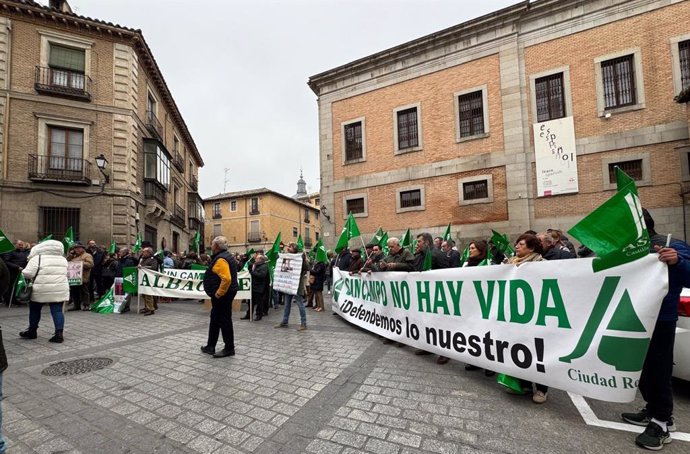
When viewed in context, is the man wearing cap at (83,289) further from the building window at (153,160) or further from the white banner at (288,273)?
the building window at (153,160)

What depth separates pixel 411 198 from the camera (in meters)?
18.3

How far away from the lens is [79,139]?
55.1 feet

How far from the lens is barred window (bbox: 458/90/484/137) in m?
16.9

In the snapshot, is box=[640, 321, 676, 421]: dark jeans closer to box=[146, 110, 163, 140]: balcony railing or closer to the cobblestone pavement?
Answer: the cobblestone pavement

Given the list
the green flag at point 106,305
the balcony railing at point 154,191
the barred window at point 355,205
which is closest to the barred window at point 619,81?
the barred window at point 355,205

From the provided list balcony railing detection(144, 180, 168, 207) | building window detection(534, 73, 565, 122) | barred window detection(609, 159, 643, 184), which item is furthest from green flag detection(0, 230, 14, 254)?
building window detection(534, 73, 565, 122)

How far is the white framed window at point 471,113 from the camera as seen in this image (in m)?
16.6

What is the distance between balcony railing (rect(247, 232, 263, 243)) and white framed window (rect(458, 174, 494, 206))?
35087 millimetres

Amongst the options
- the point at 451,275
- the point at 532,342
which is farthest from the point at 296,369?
the point at 532,342

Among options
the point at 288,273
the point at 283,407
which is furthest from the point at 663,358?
the point at 288,273

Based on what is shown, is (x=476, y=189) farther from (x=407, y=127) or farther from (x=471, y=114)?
(x=407, y=127)

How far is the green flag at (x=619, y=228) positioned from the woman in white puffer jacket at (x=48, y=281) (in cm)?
764

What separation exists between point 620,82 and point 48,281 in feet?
65.4

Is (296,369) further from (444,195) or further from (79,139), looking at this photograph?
(79,139)
